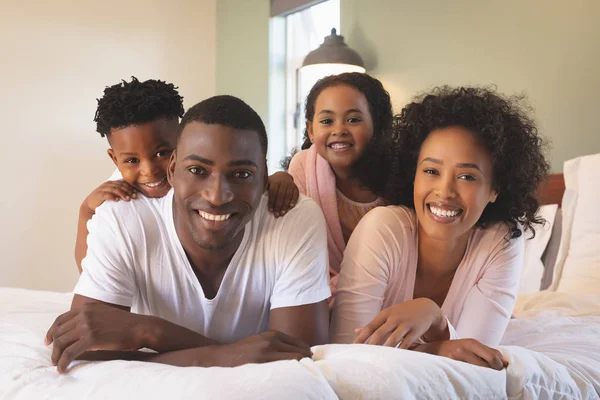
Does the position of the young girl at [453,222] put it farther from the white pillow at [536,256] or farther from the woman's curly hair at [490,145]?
the white pillow at [536,256]

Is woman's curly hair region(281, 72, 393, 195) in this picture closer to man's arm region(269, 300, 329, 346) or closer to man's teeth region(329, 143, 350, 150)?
man's teeth region(329, 143, 350, 150)

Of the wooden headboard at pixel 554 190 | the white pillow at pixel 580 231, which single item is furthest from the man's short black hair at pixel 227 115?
the wooden headboard at pixel 554 190

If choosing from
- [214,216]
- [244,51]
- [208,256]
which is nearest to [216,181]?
[214,216]

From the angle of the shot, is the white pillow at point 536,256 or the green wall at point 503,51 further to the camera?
the green wall at point 503,51

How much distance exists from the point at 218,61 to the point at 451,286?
139 inches

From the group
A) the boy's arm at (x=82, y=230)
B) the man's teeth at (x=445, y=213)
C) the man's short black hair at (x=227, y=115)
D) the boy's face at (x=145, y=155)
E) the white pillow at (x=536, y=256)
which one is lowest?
the white pillow at (x=536, y=256)

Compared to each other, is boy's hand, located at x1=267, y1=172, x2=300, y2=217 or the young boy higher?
the young boy

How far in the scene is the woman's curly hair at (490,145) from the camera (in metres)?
1.47

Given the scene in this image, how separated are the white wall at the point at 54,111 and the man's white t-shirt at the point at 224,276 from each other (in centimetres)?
270

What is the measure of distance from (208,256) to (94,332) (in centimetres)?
31

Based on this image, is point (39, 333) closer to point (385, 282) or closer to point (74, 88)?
point (385, 282)

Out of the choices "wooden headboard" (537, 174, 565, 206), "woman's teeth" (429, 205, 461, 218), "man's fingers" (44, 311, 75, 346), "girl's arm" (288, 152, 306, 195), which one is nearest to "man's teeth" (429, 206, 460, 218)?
"woman's teeth" (429, 205, 461, 218)

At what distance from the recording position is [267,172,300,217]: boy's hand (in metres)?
1.39

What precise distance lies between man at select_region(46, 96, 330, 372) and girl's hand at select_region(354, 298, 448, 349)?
15 centimetres
